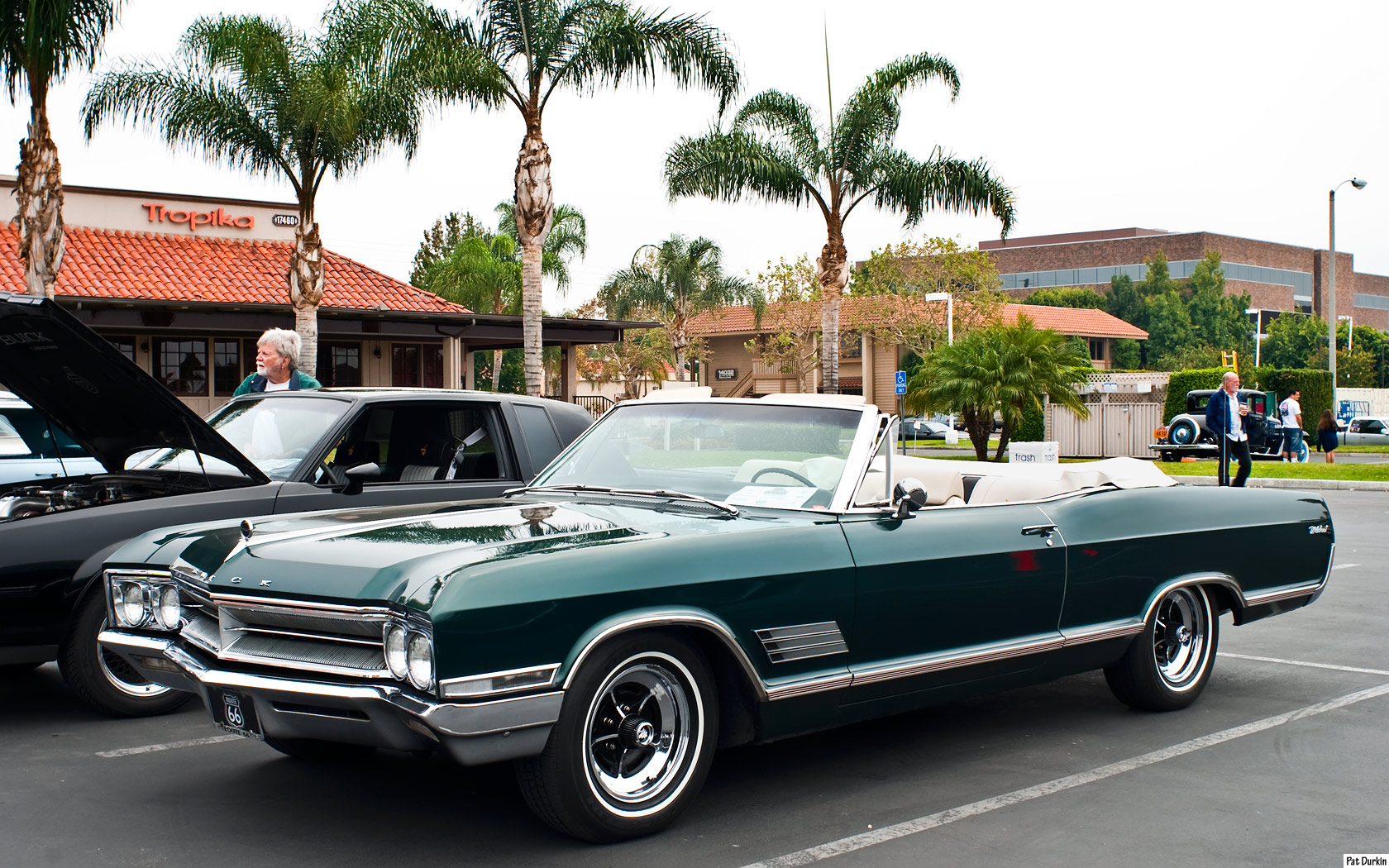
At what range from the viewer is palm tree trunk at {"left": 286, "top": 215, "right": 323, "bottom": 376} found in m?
21.8

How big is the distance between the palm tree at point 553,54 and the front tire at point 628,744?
17.7 meters

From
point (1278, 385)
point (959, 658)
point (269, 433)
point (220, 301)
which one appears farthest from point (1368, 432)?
point (269, 433)

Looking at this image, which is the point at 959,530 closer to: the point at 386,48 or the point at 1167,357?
the point at 386,48

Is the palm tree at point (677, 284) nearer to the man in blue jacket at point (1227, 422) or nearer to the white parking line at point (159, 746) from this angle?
the man in blue jacket at point (1227, 422)

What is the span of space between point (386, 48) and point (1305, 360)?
78.3 meters

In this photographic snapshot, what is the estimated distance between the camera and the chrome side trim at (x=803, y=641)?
13.8 feet

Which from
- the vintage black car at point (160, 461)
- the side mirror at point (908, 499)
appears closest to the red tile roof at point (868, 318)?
the vintage black car at point (160, 461)

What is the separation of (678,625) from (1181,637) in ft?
10.5

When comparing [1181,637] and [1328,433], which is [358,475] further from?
[1328,433]

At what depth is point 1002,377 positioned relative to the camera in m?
27.9

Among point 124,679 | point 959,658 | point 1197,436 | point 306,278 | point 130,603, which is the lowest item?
point 124,679

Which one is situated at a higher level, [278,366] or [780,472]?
[278,366]

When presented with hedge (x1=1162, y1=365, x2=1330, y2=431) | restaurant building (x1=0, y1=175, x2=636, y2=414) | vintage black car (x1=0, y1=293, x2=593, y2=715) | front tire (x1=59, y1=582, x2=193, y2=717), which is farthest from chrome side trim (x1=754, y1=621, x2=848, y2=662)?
hedge (x1=1162, y1=365, x2=1330, y2=431)

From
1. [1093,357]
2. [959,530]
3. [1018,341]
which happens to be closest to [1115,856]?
[959,530]
